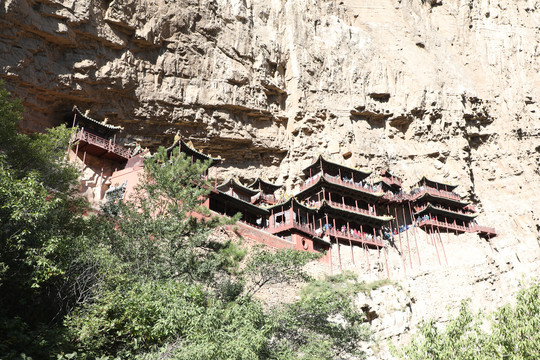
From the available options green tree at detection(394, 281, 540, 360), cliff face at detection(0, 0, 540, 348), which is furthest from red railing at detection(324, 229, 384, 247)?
green tree at detection(394, 281, 540, 360)

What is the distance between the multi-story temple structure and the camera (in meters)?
25.5

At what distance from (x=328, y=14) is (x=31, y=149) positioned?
35.6 meters

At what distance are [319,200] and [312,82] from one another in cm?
1078

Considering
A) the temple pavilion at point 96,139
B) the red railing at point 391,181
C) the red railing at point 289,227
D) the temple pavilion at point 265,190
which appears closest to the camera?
the temple pavilion at point 96,139

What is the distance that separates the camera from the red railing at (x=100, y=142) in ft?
82.6

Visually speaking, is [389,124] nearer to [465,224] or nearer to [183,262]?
[465,224]

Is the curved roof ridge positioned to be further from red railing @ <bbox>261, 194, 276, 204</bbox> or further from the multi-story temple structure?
red railing @ <bbox>261, 194, 276, 204</bbox>

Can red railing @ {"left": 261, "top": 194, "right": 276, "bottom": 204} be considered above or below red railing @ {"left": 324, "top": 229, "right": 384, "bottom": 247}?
above

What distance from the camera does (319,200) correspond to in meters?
32.0

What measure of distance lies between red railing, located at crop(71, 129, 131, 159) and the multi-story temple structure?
0.20 feet

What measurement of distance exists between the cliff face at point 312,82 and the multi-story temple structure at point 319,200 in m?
2.23

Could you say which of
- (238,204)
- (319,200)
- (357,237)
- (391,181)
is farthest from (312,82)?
(238,204)

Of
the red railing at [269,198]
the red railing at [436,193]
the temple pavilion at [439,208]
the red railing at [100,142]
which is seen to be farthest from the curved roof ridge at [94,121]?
the red railing at [436,193]

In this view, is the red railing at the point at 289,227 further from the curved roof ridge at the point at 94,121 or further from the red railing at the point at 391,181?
the curved roof ridge at the point at 94,121
